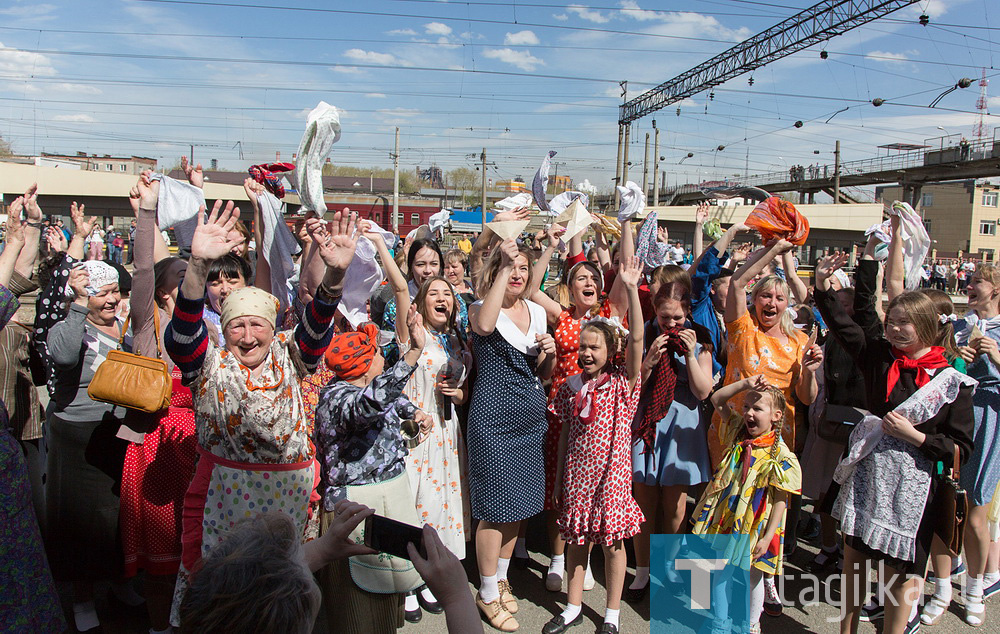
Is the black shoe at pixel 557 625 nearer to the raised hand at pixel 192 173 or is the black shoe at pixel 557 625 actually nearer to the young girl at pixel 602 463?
the young girl at pixel 602 463

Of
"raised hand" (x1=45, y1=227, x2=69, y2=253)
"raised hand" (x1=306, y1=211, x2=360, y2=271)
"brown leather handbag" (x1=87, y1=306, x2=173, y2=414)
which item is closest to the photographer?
"brown leather handbag" (x1=87, y1=306, x2=173, y2=414)

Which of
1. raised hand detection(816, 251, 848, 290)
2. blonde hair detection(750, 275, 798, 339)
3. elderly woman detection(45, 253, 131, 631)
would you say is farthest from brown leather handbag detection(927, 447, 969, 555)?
elderly woman detection(45, 253, 131, 631)

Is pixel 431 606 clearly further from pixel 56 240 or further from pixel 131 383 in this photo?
pixel 56 240

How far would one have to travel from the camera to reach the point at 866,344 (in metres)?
3.15

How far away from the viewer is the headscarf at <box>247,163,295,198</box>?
3539 mm

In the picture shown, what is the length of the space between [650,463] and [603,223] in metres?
2.22

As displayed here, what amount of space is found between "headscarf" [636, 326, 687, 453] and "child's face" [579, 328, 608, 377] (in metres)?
→ 0.43

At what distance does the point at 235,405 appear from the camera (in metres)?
2.41

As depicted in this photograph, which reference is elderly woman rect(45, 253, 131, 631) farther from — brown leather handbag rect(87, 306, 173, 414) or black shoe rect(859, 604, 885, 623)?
black shoe rect(859, 604, 885, 623)

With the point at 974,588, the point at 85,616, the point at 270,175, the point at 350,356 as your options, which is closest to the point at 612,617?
the point at 350,356

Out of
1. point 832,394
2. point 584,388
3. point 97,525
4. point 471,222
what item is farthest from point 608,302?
point 471,222

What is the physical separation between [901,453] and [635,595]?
160 centimetres

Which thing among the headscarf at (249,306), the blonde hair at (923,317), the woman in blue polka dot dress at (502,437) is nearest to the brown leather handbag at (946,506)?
the blonde hair at (923,317)

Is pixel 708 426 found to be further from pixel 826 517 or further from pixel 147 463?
pixel 147 463
